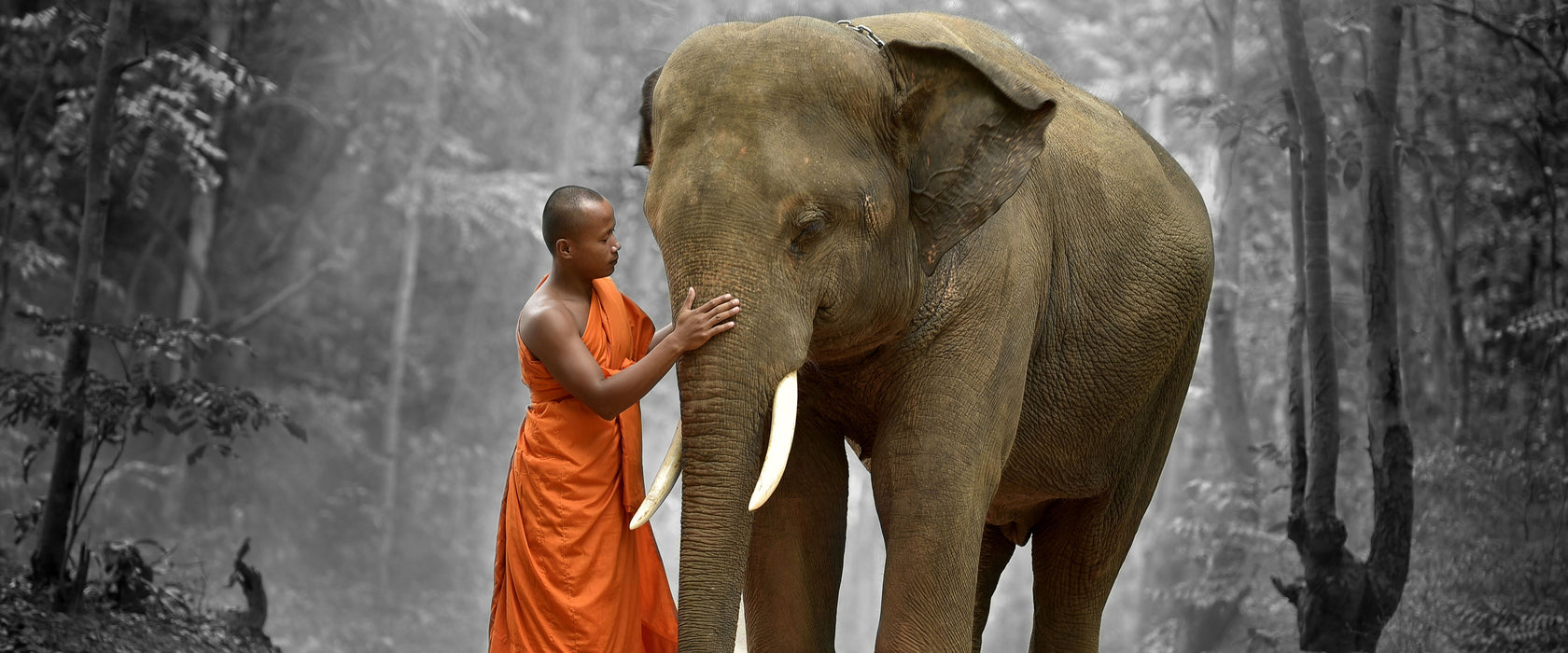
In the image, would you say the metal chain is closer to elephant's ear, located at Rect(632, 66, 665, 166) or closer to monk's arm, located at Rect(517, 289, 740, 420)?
elephant's ear, located at Rect(632, 66, 665, 166)

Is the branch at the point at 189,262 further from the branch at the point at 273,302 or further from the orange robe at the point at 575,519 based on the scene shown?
the orange robe at the point at 575,519

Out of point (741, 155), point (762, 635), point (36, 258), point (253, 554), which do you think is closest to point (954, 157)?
point (741, 155)

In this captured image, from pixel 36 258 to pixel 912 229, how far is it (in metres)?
8.12

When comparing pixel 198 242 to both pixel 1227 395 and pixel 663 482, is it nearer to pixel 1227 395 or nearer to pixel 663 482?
pixel 1227 395

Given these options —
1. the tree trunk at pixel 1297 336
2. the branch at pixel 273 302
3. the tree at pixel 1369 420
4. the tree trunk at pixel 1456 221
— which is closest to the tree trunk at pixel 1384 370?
the tree at pixel 1369 420

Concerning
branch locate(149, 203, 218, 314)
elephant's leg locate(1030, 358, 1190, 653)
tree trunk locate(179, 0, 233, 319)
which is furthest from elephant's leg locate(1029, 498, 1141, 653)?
branch locate(149, 203, 218, 314)

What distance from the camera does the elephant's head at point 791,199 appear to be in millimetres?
3096

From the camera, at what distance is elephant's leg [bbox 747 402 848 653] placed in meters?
3.89

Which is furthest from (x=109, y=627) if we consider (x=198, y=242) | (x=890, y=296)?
(x=198, y=242)

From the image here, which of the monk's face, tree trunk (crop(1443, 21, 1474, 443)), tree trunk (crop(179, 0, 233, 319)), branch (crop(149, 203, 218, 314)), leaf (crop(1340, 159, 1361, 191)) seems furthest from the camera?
tree trunk (crop(179, 0, 233, 319))

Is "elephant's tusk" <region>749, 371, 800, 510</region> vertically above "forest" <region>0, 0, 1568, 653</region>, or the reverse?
"forest" <region>0, 0, 1568, 653</region>

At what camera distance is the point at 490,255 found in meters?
21.3

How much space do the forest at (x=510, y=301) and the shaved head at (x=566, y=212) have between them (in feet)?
2.81

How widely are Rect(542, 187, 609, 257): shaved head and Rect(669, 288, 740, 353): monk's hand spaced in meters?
0.54
